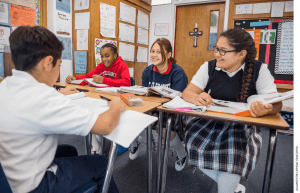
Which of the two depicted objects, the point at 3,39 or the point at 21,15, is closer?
the point at 3,39

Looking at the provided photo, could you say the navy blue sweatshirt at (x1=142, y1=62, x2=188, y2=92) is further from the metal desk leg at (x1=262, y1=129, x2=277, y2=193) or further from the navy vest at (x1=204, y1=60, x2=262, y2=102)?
the metal desk leg at (x1=262, y1=129, x2=277, y2=193)

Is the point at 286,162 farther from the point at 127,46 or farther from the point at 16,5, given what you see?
the point at 16,5

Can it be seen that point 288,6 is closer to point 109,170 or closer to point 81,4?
point 81,4

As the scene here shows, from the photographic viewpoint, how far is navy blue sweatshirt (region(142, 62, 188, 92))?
1.77m

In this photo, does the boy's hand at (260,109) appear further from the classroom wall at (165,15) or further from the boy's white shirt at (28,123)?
the classroom wall at (165,15)

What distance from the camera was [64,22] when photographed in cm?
257

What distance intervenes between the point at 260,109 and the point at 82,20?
2526 millimetres

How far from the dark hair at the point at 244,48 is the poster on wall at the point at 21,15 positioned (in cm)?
221

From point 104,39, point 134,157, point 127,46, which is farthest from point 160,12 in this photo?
point 134,157

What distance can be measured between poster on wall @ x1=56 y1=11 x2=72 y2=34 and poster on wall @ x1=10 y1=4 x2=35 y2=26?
32cm

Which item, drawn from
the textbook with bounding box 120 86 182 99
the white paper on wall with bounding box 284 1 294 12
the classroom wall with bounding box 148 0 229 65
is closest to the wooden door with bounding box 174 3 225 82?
the classroom wall with bounding box 148 0 229 65

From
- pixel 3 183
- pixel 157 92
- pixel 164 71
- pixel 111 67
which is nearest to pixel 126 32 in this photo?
pixel 111 67

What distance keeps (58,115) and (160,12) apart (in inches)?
141

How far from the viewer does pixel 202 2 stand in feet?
10.9
